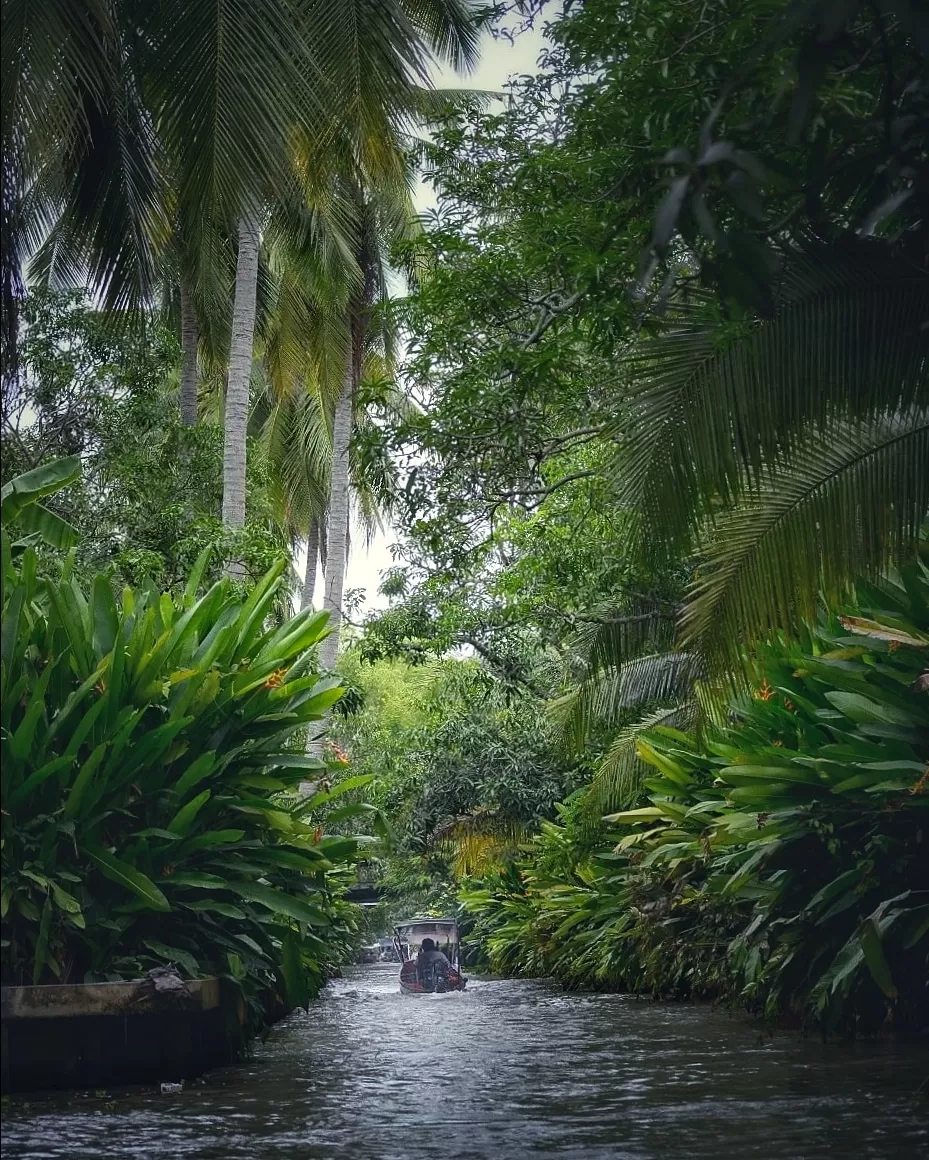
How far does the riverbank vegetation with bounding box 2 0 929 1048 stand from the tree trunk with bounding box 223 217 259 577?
241 mm

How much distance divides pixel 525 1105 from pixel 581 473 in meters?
9.76

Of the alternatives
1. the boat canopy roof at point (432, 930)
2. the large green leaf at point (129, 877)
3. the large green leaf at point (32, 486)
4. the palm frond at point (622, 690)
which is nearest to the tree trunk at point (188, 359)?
the palm frond at point (622, 690)

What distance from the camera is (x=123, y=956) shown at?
26.0 ft

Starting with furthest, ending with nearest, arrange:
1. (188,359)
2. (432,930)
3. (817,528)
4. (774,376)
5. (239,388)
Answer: (432,930) → (188,359) → (239,388) → (817,528) → (774,376)

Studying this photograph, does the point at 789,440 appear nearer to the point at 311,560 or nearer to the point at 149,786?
the point at 149,786

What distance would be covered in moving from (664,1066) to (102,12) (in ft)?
24.9

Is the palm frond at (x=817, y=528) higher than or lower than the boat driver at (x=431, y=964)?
higher

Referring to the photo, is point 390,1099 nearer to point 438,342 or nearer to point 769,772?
point 769,772

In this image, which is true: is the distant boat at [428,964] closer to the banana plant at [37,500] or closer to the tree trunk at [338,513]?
the tree trunk at [338,513]

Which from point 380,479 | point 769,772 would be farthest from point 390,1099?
point 380,479

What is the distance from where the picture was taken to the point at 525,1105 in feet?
23.1

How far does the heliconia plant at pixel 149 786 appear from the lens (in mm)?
7691

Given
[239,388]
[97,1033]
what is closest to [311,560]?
[239,388]

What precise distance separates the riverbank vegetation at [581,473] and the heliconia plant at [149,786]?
3 cm
